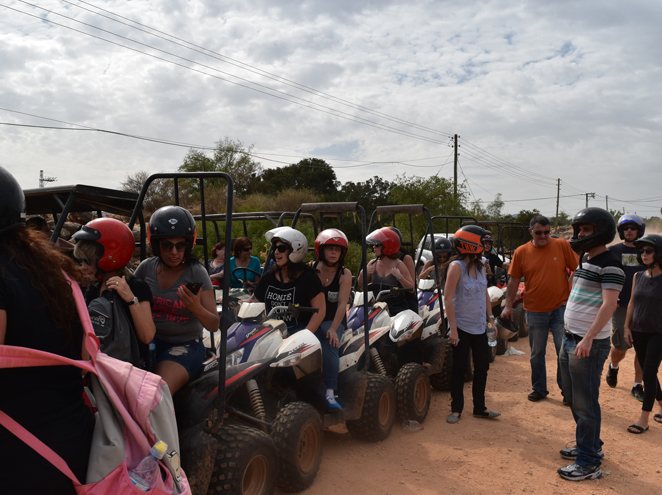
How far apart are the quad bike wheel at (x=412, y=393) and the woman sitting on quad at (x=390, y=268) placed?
3.23 ft

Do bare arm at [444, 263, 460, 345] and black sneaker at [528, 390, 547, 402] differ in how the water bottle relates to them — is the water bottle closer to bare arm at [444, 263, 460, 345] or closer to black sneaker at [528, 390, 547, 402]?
bare arm at [444, 263, 460, 345]

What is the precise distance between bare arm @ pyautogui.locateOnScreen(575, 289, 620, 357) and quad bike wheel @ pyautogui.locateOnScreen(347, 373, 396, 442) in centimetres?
174

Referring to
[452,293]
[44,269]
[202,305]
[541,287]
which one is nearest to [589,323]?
[452,293]

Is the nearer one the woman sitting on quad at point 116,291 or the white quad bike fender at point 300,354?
the woman sitting on quad at point 116,291

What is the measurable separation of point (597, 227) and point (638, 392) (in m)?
3.37

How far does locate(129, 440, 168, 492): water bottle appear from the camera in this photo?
189 centimetres

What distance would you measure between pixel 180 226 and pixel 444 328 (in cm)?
409

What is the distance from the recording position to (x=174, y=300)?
11.3ft

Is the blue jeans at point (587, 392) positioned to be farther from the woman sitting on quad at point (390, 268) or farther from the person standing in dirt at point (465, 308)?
the woman sitting on quad at point (390, 268)

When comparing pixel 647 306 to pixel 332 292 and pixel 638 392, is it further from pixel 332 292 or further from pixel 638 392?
pixel 332 292

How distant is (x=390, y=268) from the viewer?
686 centimetres

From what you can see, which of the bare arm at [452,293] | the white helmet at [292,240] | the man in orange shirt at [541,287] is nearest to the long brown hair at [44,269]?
the white helmet at [292,240]

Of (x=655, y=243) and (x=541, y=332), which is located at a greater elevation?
(x=655, y=243)

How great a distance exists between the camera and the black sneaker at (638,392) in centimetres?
685
